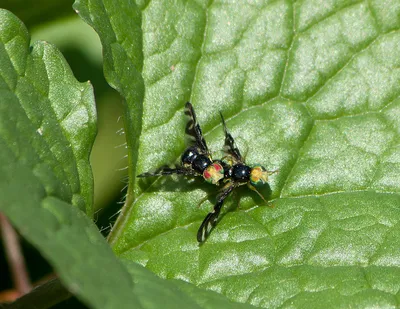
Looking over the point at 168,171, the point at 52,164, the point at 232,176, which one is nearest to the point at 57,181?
the point at 52,164

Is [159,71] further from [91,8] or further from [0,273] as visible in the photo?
[0,273]

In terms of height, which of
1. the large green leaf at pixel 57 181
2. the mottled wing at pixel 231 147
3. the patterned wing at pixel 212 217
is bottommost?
the patterned wing at pixel 212 217

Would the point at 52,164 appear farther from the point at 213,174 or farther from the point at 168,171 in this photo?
the point at 213,174

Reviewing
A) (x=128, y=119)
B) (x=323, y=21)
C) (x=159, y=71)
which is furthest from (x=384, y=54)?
(x=128, y=119)

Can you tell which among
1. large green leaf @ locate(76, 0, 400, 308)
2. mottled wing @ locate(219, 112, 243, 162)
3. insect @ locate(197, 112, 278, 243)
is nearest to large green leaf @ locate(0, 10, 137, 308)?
large green leaf @ locate(76, 0, 400, 308)

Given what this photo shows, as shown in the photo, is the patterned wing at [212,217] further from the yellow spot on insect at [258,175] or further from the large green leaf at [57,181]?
the large green leaf at [57,181]

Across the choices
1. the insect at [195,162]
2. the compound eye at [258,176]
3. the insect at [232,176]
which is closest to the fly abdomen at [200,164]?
the insect at [195,162]

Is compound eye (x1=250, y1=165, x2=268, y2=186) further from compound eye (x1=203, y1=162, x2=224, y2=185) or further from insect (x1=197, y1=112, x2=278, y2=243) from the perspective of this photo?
compound eye (x1=203, y1=162, x2=224, y2=185)
